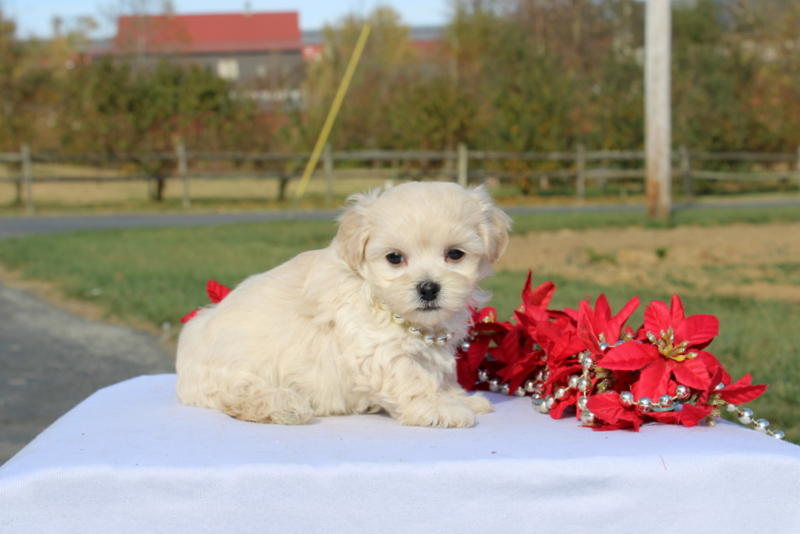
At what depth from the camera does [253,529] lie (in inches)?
85.5

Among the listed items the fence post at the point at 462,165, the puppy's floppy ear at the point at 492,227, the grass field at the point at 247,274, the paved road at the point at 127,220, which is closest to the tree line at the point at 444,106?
the fence post at the point at 462,165

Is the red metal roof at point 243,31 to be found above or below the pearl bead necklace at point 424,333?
above

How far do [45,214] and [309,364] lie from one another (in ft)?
69.4

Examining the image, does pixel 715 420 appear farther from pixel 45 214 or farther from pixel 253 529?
pixel 45 214

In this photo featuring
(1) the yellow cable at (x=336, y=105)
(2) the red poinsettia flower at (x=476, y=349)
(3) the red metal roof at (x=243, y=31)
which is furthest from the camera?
(3) the red metal roof at (x=243, y=31)

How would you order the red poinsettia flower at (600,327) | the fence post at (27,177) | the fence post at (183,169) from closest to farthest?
the red poinsettia flower at (600,327) → the fence post at (27,177) → the fence post at (183,169)

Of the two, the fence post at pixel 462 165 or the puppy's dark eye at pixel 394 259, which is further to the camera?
the fence post at pixel 462 165

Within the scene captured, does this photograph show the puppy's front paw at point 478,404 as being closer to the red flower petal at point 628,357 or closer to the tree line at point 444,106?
the red flower petal at point 628,357

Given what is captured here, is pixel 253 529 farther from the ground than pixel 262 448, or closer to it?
closer to it

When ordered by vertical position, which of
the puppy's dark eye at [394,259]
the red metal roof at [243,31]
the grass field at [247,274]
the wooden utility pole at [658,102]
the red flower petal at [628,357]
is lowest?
the grass field at [247,274]

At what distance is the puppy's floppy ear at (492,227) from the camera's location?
2.64 metres

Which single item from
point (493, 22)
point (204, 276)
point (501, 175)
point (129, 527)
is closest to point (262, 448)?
point (129, 527)

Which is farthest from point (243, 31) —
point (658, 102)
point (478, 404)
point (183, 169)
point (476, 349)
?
point (478, 404)

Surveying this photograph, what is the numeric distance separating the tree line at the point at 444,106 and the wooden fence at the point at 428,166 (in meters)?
0.56
